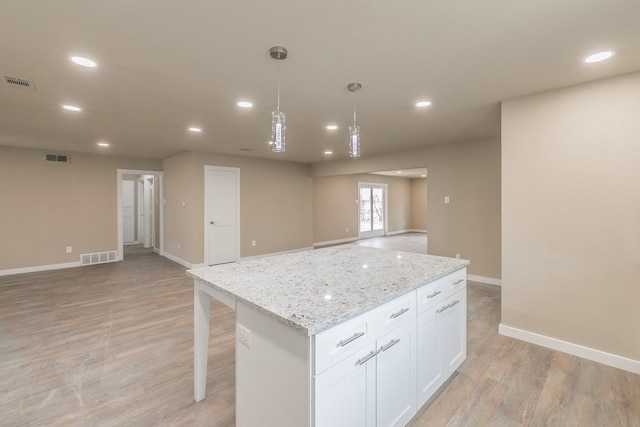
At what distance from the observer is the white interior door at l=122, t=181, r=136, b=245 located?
891cm

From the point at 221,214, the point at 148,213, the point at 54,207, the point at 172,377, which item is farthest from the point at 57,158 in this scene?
the point at 172,377

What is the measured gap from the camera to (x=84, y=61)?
7.02 feet

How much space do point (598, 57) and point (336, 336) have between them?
2.69 meters

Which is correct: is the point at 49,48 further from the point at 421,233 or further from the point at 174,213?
the point at 421,233

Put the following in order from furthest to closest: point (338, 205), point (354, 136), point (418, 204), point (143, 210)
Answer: point (418, 204), point (338, 205), point (143, 210), point (354, 136)

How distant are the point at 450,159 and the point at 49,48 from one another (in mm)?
5220

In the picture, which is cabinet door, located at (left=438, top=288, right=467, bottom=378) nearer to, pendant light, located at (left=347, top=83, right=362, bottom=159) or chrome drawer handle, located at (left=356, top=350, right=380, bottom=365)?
chrome drawer handle, located at (left=356, top=350, right=380, bottom=365)

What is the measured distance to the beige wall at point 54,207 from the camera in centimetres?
530

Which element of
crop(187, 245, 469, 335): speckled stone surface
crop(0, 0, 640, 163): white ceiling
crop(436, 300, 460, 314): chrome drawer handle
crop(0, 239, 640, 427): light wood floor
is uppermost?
crop(0, 0, 640, 163): white ceiling

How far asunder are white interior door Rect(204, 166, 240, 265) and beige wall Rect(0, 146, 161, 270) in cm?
226

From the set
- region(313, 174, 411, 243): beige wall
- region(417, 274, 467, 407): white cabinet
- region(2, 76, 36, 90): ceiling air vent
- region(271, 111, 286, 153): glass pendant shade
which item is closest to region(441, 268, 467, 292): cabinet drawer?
region(417, 274, 467, 407): white cabinet

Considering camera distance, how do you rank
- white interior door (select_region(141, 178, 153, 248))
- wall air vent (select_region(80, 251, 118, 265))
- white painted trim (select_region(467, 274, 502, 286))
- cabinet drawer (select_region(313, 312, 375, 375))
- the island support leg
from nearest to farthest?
cabinet drawer (select_region(313, 312, 375, 375)) → the island support leg → white painted trim (select_region(467, 274, 502, 286)) → wall air vent (select_region(80, 251, 118, 265)) → white interior door (select_region(141, 178, 153, 248))

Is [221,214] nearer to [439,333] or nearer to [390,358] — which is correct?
[439,333]

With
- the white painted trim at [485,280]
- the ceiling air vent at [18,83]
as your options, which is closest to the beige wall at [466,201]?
the white painted trim at [485,280]
